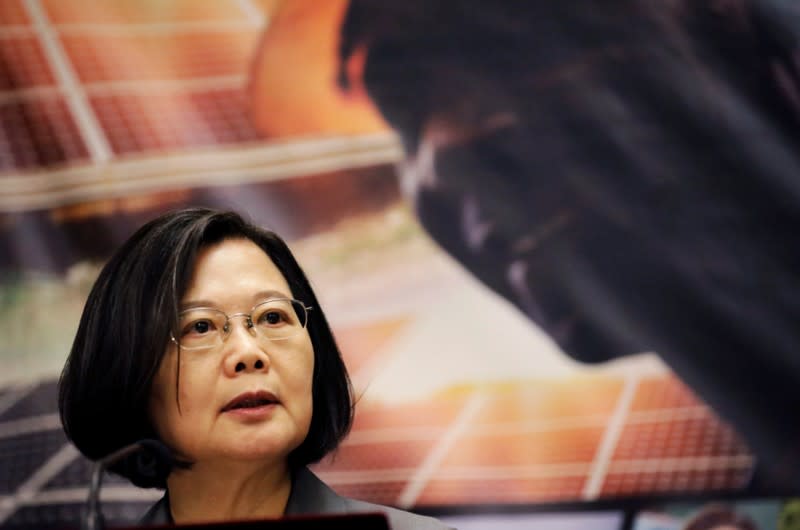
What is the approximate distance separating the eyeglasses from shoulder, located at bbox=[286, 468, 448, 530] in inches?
7.1

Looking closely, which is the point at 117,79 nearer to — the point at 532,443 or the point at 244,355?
the point at 532,443

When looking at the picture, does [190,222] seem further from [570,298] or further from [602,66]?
[602,66]

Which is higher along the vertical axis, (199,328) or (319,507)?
(199,328)

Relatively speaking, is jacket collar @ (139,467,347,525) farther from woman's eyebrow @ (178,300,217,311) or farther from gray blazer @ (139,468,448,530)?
woman's eyebrow @ (178,300,217,311)

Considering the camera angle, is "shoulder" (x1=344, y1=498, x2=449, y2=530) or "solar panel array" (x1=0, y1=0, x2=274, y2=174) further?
"solar panel array" (x1=0, y1=0, x2=274, y2=174)

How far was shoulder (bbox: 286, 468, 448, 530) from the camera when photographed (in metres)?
1.16

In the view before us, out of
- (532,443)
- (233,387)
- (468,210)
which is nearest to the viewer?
(233,387)

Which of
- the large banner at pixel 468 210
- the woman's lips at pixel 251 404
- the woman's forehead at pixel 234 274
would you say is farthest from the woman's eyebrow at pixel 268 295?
the large banner at pixel 468 210

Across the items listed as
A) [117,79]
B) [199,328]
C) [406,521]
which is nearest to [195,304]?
[199,328]

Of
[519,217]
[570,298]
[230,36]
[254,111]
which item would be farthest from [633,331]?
[230,36]

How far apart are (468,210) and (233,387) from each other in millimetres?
1644

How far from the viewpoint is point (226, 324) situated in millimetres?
1125

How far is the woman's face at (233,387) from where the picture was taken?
1092 millimetres

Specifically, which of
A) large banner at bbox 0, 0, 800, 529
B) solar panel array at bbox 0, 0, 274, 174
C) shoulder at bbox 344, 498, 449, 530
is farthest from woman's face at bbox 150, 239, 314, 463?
solar panel array at bbox 0, 0, 274, 174
